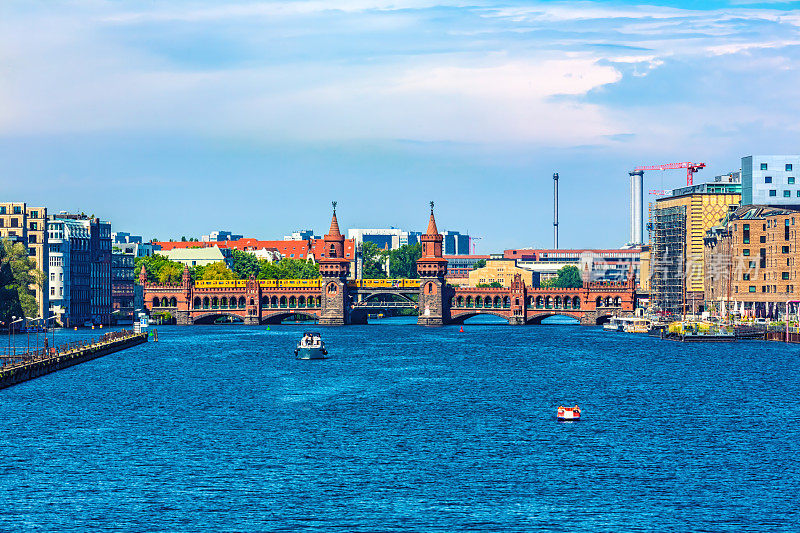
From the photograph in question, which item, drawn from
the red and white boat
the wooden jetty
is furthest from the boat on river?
the red and white boat

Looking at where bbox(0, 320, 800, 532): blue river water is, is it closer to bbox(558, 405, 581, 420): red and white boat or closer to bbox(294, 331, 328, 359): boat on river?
bbox(558, 405, 581, 420): red and white boat

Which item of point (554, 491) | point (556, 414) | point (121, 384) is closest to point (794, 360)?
point (556, 414)

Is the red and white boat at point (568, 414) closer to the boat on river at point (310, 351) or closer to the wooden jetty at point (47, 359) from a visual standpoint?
the wooden jetty at point (47, 359)

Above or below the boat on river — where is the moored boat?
below

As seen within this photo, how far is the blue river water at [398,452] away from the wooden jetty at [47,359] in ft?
6.07

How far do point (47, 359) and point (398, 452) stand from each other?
69616mm

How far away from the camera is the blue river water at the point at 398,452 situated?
201ft

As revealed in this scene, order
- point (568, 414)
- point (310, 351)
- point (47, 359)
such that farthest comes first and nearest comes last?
1. point (310, 351)
2. point (47, 359)
3. point (568, 414)

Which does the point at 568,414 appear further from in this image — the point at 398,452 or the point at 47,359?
the point at 47,359

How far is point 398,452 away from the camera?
7931 centimetres

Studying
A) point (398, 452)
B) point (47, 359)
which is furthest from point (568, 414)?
point (47, 359)

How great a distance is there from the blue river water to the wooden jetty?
1849 millimetres

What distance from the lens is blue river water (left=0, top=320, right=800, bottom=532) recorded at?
61.3m

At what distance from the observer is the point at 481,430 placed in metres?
90.1
